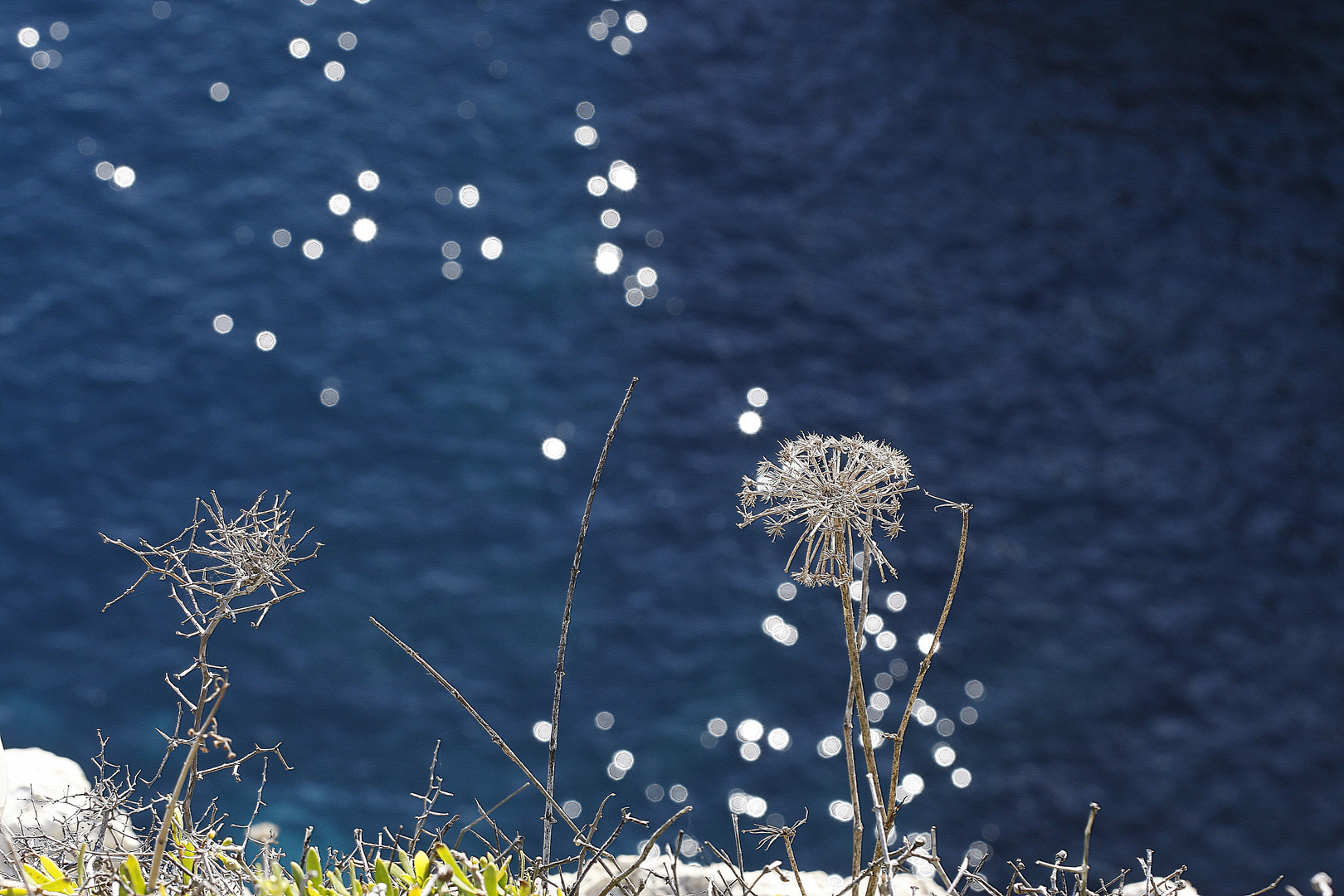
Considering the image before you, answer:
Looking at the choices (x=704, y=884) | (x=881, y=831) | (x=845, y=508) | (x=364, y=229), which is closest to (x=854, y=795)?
(x=881, y=831)

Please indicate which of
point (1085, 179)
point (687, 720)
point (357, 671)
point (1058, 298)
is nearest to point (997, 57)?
point (1085, 179)

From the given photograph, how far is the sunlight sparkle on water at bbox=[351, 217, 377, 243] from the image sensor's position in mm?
10828

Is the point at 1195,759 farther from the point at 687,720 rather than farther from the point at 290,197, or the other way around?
the point at 290,197

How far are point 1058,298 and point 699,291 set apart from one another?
340 cm

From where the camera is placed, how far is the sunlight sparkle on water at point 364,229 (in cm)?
1083

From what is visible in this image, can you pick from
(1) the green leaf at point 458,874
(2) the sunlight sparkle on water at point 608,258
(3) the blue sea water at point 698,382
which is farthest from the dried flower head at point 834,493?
(2) the sunlight sparkle on water at point 608,258

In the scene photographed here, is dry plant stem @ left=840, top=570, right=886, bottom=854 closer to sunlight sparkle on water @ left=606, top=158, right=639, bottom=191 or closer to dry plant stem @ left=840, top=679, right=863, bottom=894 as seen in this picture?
dry plant stem @ left=840, top=679, right=863, bottom=894

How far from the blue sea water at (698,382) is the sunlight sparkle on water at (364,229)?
15 centimetres

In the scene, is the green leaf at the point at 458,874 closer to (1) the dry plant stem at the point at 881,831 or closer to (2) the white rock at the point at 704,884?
(1) the dry plant stem at the point at 881,831

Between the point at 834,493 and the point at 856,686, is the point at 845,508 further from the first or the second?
the point at 856,686

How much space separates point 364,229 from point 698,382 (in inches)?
142

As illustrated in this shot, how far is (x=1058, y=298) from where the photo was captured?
426 inches

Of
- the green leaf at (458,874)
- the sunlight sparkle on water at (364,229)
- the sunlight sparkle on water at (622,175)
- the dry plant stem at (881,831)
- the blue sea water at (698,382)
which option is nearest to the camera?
the dry plant stem at (881,831)

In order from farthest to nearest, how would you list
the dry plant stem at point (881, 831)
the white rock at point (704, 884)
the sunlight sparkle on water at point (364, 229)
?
the sunlight sparkle on water at point (364, 229), the white rock at point (704, 884), the dry plant stem at point (881, 831)
